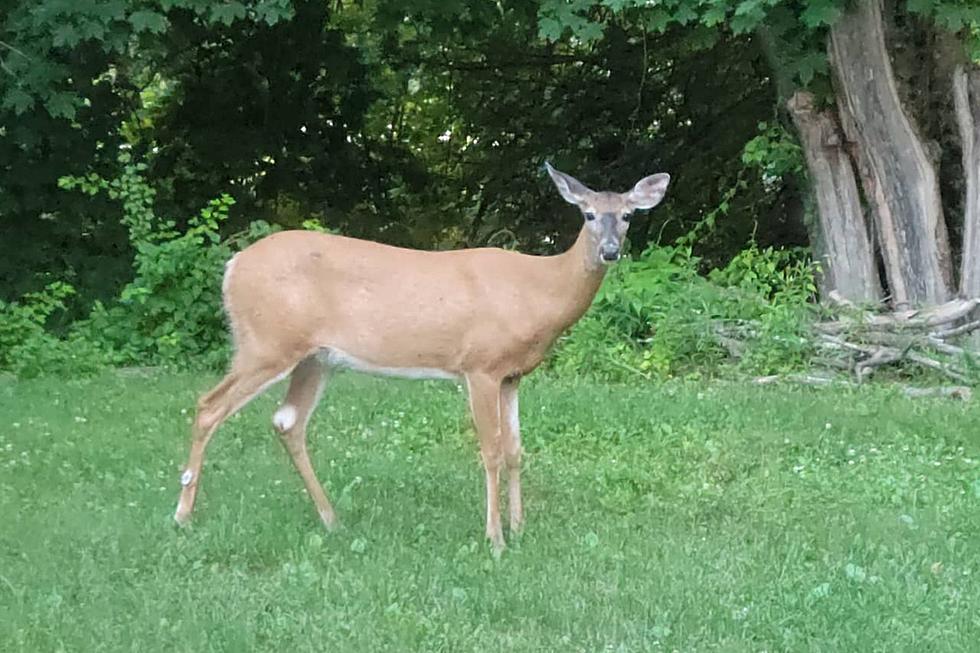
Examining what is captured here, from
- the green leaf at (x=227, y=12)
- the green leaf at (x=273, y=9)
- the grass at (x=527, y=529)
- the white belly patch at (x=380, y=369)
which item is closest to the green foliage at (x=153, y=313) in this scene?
the green leaf at (x=227, y=12)

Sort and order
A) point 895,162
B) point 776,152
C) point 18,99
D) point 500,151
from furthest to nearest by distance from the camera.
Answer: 1. point 500,151
2. point 776,152
3. point 18,99
4. point 895,162

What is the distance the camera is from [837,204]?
10.2 metres

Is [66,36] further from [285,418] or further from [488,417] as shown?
[488,417]

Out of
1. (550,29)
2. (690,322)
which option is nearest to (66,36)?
(550,29)

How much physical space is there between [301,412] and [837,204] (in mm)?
5609

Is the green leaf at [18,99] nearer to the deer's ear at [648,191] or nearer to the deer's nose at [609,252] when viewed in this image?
the deer's ear at [648,191]

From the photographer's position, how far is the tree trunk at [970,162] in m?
9.49

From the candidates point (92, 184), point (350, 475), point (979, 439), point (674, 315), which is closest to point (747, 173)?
point (674, 315)

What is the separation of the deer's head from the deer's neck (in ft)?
0.14

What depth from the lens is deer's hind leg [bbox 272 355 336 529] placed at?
18.8 ft

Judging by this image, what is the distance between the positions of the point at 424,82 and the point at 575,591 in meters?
11.4

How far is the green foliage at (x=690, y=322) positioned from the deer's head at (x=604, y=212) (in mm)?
3299

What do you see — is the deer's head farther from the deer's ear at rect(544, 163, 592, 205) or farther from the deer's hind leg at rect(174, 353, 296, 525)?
the deer's hind leg at rect(174, 353, 296, 525)

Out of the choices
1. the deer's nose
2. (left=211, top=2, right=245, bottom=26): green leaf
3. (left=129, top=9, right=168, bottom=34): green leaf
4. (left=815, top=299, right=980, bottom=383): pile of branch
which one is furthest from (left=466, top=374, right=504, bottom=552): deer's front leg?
(left=129, top=9, right=168, bottom=34): green leaf
